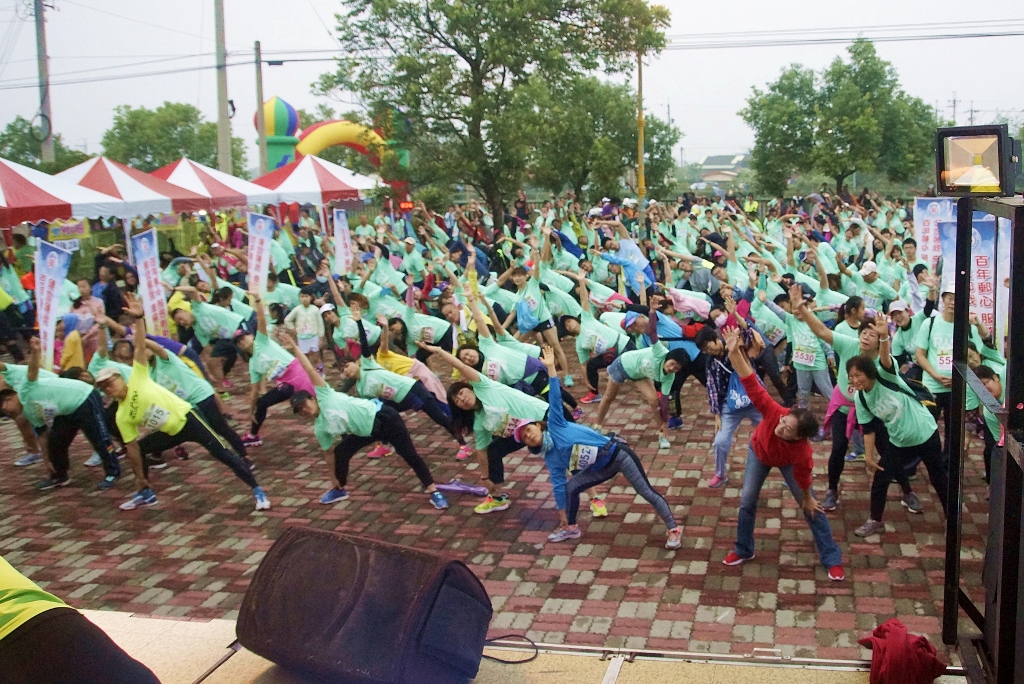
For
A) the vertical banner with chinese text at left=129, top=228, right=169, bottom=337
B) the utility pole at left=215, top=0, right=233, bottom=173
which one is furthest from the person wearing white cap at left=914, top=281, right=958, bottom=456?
the utility pole at left=215, top=0, right=233, bottom=173

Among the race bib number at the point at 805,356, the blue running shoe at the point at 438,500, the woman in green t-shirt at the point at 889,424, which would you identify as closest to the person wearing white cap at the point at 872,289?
the race bib number at the point at 805,356

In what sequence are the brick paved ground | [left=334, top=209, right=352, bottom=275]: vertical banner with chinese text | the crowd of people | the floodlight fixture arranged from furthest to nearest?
1. [left=334, top=209, right=352, bottom=275]: vertical banner with chinese text
2. the crowd of people
3. the brick paved ground
4. the floodlight fixture

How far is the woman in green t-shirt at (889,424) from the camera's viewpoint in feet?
19.7

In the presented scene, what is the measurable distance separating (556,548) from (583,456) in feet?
2.32

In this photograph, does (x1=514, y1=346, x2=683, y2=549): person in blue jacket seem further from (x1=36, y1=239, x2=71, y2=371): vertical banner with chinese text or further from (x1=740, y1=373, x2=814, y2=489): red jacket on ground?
(x1=36, y1=239, x2=71, y2=371): vertical banner with chinese text

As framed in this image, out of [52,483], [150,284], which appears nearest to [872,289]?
[150,284]

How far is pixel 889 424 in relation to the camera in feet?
19.9

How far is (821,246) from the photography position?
40.0 ft

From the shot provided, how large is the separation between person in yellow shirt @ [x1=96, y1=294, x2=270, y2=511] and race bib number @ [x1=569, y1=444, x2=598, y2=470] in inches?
110

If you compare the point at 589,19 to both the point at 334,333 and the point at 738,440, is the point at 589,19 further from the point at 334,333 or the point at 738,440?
the point at 738,440

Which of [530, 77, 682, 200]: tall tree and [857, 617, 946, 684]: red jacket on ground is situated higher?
[530, 77, 682, 200]: tall tree

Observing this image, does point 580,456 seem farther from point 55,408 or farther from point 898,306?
point 55,408

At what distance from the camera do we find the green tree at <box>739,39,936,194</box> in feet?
98.4

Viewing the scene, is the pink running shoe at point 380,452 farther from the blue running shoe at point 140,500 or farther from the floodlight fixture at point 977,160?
the floodlight fixture at point 977,160
